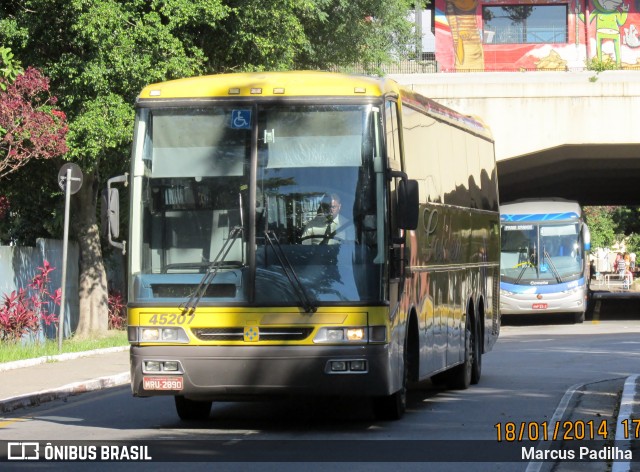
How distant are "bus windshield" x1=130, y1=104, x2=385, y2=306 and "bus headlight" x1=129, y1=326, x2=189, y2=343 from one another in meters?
0.31

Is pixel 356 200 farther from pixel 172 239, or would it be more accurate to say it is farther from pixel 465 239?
pixel 465 239

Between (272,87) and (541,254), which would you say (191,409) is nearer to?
(272,87)

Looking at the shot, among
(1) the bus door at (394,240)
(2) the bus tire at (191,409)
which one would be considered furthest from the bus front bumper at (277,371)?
(2) the bus tire at (191,409)

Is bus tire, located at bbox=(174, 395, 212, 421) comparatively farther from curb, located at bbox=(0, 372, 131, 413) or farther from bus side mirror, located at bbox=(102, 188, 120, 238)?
curb, located at bbox=(0, 372, 131, 413)

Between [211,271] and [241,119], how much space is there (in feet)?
4.98

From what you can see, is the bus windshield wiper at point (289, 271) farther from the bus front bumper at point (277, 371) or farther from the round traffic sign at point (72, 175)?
the round traffic sign at point (72, 175)

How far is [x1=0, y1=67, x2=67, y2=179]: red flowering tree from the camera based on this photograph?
21.7m

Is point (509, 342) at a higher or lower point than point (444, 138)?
lower

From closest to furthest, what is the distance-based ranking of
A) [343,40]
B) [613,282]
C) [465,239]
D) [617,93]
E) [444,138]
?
[444,138]
[465,239]
[343,40]
[617,93]
[613,282]

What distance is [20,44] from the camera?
81.5ft

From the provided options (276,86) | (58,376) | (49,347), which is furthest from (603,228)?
(276,86)

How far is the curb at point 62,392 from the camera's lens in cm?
1528

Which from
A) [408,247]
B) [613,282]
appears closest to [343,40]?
[408,247]

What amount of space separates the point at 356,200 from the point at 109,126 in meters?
12.3
